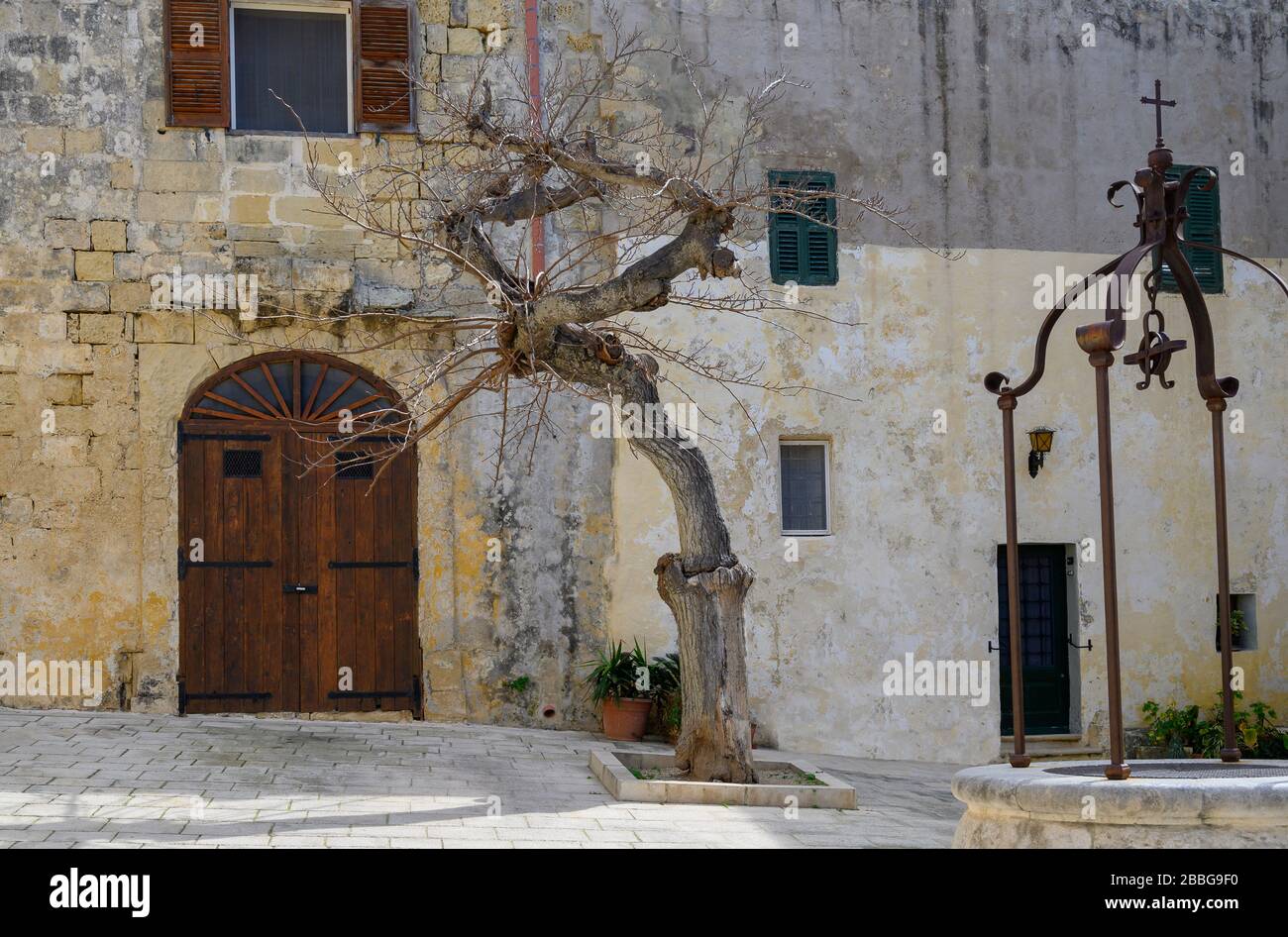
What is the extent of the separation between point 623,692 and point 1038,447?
418cm

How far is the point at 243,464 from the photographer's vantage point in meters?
11.3

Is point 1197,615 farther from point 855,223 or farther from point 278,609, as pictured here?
point 278,609

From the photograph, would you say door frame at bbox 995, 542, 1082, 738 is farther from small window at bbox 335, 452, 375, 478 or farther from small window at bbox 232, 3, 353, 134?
small window at bbox 232, 3, 353, 134

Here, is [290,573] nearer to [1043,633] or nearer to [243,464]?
[243,464]

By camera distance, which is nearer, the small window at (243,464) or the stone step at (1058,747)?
the small window at (243,464)

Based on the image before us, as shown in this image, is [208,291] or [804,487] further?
[804,487]

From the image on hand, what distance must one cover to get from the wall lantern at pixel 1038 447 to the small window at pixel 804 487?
1.80 m

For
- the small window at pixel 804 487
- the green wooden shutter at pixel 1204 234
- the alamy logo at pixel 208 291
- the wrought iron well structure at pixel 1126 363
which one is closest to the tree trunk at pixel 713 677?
the wrought iron well structure at pixel 1126 363

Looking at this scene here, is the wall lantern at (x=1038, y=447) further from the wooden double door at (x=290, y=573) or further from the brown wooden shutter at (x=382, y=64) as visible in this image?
the brown wooden shutter at (x=382, y=64)

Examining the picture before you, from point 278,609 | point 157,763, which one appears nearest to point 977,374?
point 278,609

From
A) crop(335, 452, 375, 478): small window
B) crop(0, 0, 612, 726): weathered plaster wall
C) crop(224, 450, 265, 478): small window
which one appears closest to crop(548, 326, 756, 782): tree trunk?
crop(0, 0, 612, 726): weathered plaster wall

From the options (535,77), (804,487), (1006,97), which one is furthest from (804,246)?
(535,77)

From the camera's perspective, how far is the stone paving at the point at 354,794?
676cm

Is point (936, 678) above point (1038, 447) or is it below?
below
